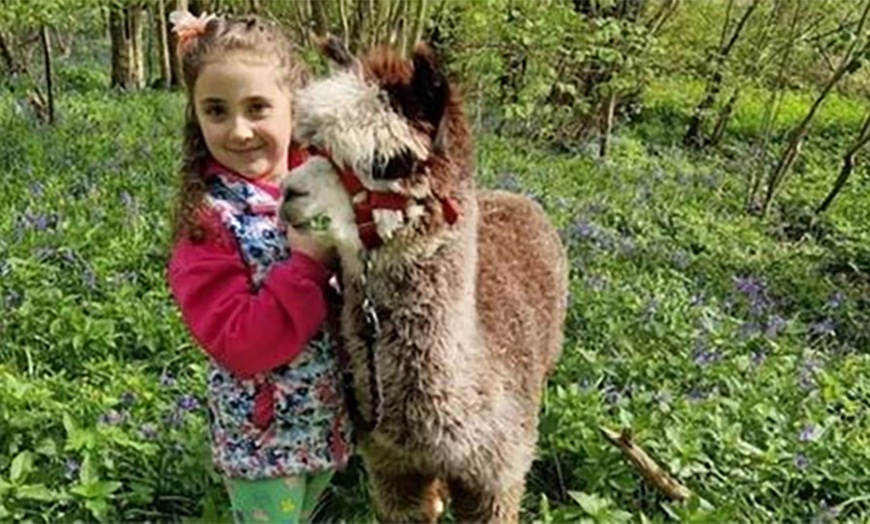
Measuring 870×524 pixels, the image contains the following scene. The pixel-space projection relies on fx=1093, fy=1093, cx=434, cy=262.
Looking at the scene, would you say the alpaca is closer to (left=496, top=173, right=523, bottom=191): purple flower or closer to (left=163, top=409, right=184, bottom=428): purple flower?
(left=163, top=409, right=184, bottom=428): purple flower

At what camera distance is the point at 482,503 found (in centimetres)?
321

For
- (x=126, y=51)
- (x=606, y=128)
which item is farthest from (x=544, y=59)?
(x=126, y=51)

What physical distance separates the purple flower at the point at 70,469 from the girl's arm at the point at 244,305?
1.34m

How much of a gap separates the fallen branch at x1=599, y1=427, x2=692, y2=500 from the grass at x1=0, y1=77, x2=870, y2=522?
0.06m

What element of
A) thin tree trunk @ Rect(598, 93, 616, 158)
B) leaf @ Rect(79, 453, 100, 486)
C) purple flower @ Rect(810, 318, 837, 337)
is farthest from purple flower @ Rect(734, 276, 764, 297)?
thin tree trunk @ Rect(598, 93, 616, 158)

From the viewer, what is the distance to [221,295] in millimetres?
2482

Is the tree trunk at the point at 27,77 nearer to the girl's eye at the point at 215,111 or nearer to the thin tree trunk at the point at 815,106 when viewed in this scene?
the thin tree trunk at the point at 815,106

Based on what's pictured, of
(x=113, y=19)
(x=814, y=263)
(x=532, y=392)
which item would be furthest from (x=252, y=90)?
(x=113, y=19)

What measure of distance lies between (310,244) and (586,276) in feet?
14.4

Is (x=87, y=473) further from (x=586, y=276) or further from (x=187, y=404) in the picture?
(x=586, y=276)

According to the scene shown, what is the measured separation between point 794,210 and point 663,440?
884cm

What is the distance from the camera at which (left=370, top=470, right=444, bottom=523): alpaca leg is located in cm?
322

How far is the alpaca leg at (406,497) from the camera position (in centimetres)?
322

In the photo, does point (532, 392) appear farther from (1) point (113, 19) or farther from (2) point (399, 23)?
(1) point (113, 19)
